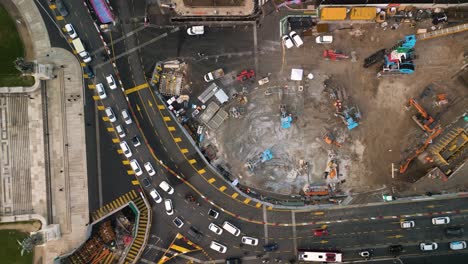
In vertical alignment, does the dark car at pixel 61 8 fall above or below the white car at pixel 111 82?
above

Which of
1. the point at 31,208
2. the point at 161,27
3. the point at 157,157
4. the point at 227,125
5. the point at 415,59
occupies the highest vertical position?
the point at 161,27

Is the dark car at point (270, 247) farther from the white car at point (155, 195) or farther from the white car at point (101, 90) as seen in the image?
the white car at point (101, 90)

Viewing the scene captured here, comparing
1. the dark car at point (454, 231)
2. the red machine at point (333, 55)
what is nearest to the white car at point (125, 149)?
the red machine at point (333, 55)

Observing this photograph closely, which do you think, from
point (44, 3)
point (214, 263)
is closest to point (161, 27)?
point (44, 3)

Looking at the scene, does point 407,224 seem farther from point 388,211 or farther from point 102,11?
point 102,11

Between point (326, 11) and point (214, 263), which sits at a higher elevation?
point (326, 11)

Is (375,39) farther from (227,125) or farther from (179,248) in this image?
(179,248)
